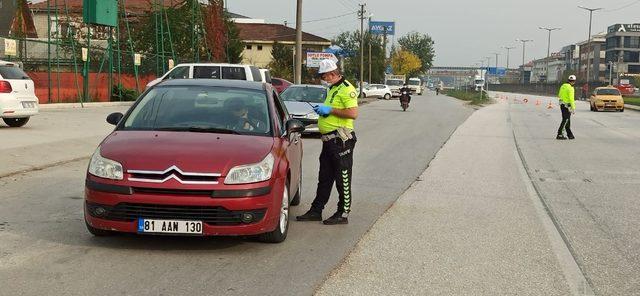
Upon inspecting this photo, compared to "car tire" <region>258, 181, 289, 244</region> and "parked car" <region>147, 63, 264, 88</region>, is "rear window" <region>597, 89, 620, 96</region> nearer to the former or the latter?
"parked car" <region>147, 63, 264, 88</region>

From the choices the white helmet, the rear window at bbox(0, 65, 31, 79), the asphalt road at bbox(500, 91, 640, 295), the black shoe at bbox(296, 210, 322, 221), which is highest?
the white helmet

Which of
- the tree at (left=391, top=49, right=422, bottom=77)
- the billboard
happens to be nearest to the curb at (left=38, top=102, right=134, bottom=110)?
the billboard

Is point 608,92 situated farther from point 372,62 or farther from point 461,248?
point 372,62

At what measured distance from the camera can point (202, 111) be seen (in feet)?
22.8

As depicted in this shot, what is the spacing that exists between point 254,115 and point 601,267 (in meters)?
3.45

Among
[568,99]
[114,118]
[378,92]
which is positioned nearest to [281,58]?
[378,92]

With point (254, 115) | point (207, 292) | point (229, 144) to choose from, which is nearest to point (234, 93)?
point (254, 115)

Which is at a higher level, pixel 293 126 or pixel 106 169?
pixel 293 126

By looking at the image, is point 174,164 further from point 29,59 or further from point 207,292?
point 29,59

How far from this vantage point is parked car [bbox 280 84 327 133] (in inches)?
725

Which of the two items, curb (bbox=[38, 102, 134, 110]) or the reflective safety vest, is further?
curb (bbox=[38, 102, 134, 110])

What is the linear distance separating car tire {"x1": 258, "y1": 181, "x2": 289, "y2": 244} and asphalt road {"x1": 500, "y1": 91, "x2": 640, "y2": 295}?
2.59m

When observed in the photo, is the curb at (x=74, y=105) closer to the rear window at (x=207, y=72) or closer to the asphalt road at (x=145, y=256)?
the rear window at (x=207, y=72)

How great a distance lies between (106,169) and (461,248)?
3.24 m
